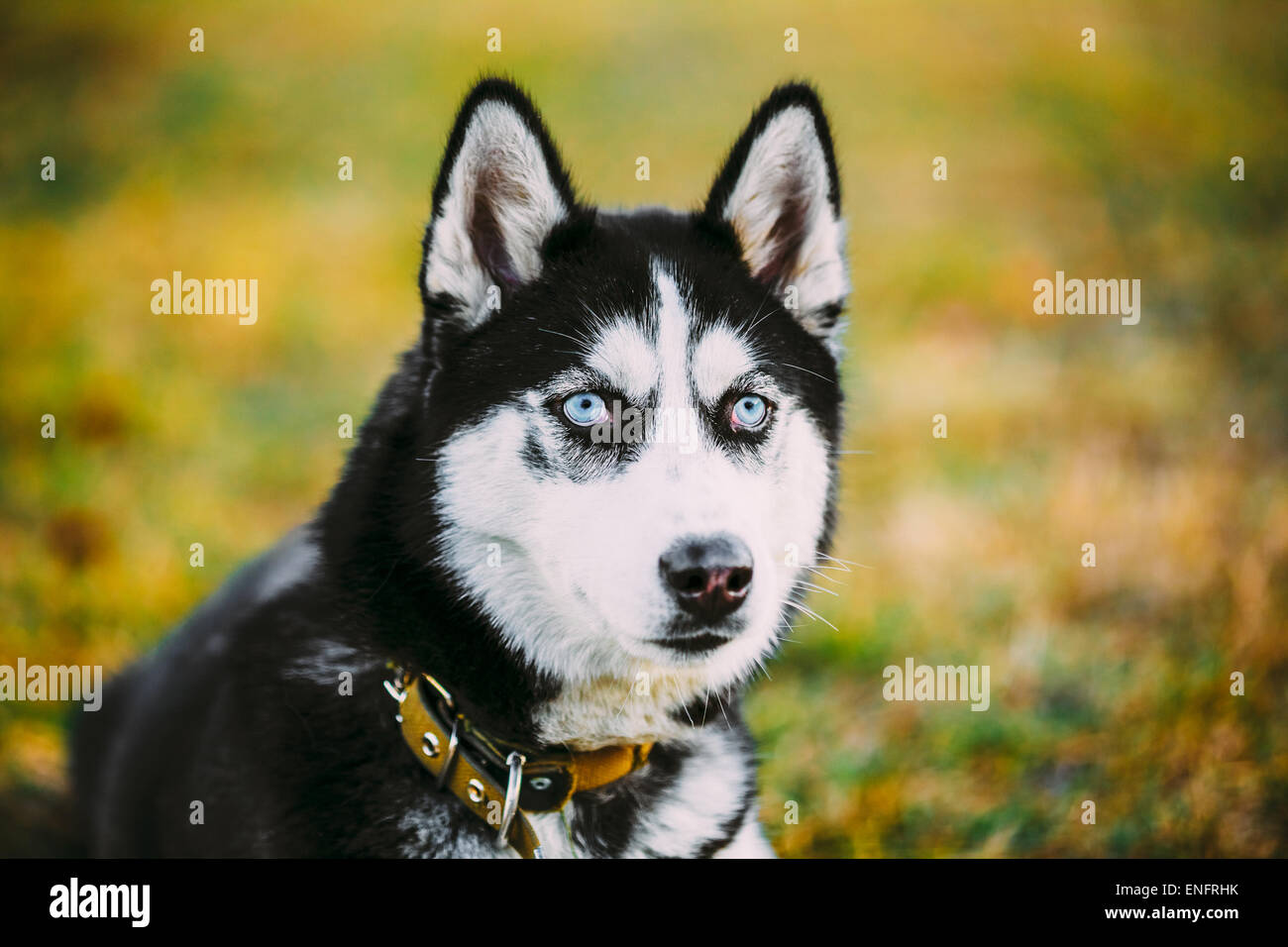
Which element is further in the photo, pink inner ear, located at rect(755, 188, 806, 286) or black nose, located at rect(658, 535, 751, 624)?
pink inner ear, located at rect(755, 188, 806, 286)

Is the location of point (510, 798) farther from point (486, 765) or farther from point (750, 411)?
point (750, 411)

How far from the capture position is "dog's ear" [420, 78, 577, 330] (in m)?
2.52

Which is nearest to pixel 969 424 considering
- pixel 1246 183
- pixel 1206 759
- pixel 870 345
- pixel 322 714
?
pixel 870 345

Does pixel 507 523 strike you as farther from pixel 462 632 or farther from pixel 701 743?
pixel 701 743

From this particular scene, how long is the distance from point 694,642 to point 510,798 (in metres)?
0.58

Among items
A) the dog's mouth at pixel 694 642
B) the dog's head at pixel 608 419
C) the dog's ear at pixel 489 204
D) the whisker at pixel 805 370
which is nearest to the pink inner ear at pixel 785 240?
the dog's head at pixel 608 419

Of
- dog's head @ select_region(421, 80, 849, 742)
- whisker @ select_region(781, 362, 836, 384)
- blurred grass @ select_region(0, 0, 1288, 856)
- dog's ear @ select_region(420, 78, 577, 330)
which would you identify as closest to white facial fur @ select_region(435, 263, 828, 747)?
dog's head @ select_region(421, 80, 849, 742)

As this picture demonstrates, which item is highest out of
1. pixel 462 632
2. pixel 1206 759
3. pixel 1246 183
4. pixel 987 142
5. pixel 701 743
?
pixel 987 142

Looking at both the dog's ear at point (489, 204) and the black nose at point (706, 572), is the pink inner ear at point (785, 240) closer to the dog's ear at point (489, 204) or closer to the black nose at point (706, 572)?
the dog's ear at point (489, 204)

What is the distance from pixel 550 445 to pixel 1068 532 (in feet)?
11.4

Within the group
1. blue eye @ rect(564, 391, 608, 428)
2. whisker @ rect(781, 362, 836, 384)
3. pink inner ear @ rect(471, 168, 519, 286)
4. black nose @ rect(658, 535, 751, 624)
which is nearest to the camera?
black nose @ rect(658, 535, 751, 624)

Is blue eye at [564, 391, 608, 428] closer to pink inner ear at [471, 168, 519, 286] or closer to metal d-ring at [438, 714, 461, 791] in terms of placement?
pink inner ear at [471, 168, 519, 286]

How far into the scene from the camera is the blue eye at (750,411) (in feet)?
8.58

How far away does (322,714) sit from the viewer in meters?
2.54
